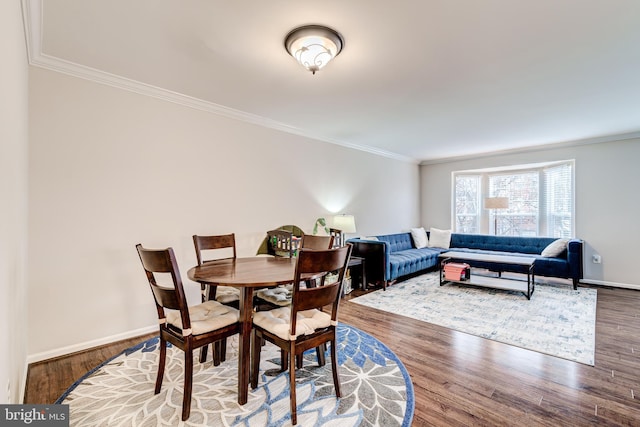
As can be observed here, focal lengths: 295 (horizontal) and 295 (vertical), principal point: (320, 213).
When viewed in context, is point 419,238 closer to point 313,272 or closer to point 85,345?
point 313,272

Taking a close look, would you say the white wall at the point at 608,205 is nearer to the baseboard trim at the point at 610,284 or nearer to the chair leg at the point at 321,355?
the baseboard trim at the point at 610,284

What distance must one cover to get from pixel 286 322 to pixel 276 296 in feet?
1.94

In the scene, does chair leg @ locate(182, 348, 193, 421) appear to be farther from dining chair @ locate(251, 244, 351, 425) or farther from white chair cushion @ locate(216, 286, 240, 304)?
white chair cushion @ locate(216, 286, 240, 304)

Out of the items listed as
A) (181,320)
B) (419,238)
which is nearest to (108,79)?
(181,320)

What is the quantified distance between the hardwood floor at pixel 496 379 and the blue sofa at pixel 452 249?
1.62 meters

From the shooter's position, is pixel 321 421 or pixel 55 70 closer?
pixel 321 421

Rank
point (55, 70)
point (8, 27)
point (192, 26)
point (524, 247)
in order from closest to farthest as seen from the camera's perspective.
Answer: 1. point (8, 27)
2. point (192, 26)
3. point (55, 70)
4. point (524, 247)

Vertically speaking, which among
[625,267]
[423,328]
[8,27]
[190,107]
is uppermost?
[190,107]

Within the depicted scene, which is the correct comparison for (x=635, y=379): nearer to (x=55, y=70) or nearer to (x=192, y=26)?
(x=192, y=26)

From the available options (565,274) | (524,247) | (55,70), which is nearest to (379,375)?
(55,70)

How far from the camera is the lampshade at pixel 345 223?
15.1ft

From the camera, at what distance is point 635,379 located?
2.13m

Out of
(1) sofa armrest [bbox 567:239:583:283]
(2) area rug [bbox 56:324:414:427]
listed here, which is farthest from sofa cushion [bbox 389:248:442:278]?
(2) area rug [bbox 56:324:414:427]

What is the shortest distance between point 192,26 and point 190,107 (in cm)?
138
